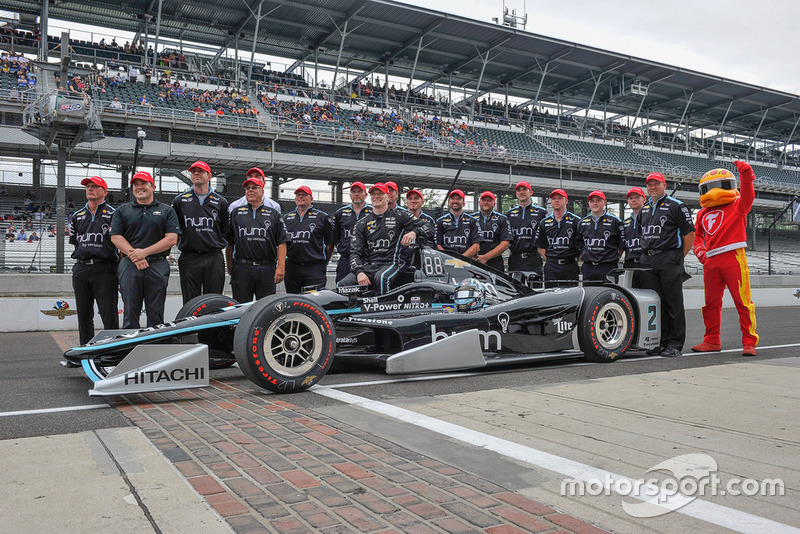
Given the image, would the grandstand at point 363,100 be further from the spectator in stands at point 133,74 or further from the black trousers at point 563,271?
the black trousers at point 563,271

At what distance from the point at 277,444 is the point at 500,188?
103 feet

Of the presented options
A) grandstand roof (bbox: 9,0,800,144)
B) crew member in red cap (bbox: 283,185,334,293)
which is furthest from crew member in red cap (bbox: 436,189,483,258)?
grandstand roof (bbox: 9,0,800,144)

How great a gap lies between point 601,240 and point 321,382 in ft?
13.8

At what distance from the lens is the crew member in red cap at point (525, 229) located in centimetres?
911

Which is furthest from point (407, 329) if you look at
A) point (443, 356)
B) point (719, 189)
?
point (719, 189)

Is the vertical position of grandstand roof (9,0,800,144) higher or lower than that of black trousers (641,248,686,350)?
higher

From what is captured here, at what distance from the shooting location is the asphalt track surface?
12.5 feet

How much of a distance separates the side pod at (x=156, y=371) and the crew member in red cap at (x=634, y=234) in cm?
501

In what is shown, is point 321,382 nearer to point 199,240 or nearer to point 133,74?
point 199,240

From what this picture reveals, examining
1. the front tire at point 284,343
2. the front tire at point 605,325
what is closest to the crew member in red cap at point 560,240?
the front tire at point 605,325

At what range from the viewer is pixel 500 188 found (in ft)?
110

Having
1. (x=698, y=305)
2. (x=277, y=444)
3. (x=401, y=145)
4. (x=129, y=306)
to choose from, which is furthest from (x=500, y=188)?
(x=277, y=444)

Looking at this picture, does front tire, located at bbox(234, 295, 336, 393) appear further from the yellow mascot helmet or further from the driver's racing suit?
the yellow mascot helmet

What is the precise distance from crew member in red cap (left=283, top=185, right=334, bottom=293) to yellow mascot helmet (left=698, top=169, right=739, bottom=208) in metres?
4.42
